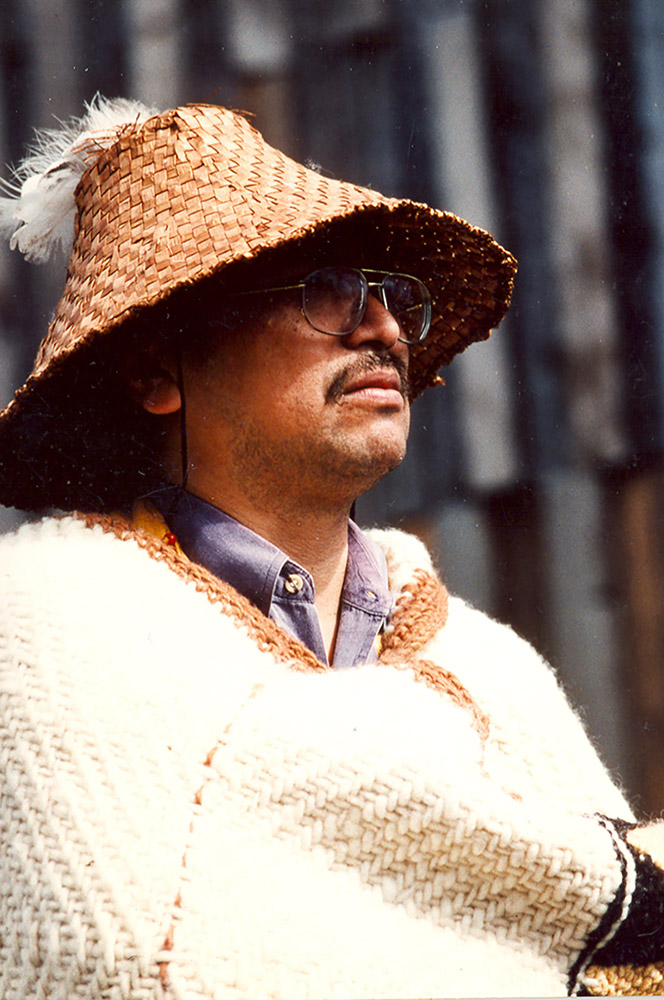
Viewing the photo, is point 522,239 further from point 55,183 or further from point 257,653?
point 257,653

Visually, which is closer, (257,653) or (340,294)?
(257,653)

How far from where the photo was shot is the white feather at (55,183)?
1855 mm

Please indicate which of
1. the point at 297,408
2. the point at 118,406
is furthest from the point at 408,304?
the point at 118,406

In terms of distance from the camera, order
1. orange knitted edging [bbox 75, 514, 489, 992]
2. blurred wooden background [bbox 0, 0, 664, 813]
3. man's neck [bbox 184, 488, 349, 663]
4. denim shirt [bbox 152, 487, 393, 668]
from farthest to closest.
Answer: blurred wooden background [bbox 0, 0, 664, 813] < man's neck [bbox 184, 488, 349, 663] < denim shirt [bbox 152, 487, 393, 668] < orange knitted edging [bbox 75, 514, 489, 992]

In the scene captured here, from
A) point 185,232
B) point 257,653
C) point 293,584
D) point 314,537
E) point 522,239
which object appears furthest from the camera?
point 522,239

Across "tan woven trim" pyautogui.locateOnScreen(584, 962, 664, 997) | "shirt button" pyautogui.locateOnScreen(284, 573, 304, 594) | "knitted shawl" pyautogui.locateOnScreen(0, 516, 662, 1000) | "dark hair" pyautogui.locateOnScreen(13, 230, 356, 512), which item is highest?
"dark hair" pyautogui.locateOnScreen(13, 230, 356, 512)

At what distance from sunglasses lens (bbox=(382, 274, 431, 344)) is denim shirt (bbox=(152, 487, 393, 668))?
535 millimetres

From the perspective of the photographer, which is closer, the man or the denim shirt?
the man

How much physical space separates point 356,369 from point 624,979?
1.12 metres

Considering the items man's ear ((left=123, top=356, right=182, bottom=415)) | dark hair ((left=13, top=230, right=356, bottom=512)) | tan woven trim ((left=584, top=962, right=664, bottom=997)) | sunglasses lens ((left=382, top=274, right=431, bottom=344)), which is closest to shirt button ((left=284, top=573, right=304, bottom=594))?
dark hair ((left=13, top=230, right=356, bottom=512))

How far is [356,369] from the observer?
5.78 feet

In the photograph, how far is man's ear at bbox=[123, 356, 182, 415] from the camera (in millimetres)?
1854

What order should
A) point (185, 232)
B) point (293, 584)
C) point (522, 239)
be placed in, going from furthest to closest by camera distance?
point (522, 239)
point (293, 584)
point (185, 232)

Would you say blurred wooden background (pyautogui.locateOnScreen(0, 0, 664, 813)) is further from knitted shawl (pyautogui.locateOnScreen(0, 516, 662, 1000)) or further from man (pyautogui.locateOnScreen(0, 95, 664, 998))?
knitted shawl (pyautogui.locateOnScreen(0, 516, 662, 1000))
